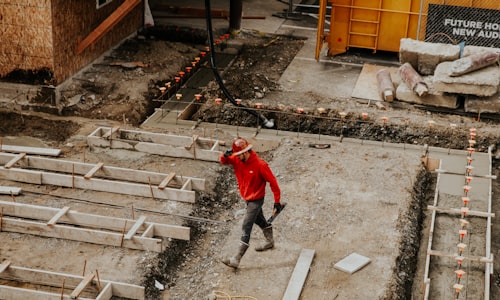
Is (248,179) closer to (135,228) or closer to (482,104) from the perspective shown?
(135,228)

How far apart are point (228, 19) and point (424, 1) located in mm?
7028

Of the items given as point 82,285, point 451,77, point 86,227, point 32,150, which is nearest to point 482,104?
point 451,77

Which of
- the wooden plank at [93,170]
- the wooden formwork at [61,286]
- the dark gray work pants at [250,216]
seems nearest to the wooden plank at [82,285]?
the wooden formwork at [61,286]

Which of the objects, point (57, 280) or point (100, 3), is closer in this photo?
point (57, 280)

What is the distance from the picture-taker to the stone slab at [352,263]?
11.0m

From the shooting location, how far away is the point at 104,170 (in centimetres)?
1355

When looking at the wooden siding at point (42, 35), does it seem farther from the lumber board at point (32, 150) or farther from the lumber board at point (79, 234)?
the lumber board at point (79, 234)

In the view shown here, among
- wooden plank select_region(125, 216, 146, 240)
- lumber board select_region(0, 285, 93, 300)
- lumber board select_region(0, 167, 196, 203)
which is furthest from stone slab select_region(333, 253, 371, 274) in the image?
lumber board select_region(0, 285, 93, 300)

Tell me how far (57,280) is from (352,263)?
13.9ft

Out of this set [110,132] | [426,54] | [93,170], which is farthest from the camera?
[426,54]

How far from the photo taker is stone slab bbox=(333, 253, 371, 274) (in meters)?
11.0

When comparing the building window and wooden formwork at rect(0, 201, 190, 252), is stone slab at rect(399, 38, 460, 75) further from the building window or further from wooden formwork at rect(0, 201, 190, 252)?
wooden formwork at rect(0, 201, 190, 252)

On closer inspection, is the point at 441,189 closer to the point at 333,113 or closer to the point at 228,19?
the point at 333,113

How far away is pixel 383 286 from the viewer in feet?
35.3
